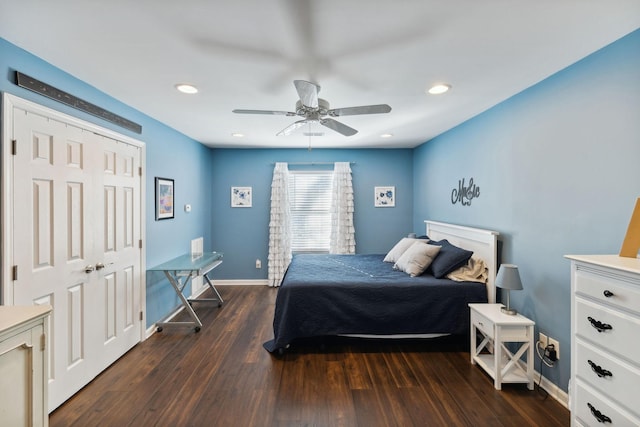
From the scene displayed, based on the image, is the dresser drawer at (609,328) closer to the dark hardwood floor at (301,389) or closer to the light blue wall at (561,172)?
the light blue wall at (561,172)

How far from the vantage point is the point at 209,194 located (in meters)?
5.14

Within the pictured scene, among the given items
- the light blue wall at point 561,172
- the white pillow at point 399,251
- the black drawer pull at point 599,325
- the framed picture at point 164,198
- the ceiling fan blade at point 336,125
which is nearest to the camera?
the black drawer pull at point 599,325

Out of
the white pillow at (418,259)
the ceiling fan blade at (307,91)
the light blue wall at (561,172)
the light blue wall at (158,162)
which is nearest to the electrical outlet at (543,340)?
the light blue wall at (561,172)

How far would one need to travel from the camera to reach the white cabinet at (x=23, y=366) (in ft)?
3.66

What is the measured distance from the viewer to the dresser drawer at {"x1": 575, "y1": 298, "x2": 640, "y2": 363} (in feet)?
4.25

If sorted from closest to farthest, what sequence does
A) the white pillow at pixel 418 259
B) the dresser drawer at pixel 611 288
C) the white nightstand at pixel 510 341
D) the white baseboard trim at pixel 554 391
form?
the dresser drawer at pixel 611 288
the white baseboard trim at pixel 554 391
the white nightstand at pixel 510 341
the white pillow at pixel 418 259

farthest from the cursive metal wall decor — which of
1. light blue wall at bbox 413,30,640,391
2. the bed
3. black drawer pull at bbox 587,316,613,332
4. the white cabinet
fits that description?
the white cabinet

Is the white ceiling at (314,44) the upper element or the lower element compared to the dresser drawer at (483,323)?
upper

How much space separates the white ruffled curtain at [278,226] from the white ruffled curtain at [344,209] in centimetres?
93

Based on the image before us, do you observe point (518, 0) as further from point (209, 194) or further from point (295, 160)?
point (209, 194)

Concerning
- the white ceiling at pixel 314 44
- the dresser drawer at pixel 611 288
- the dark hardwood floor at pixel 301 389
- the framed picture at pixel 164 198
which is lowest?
the dark hardwood floor at pixel 301 389

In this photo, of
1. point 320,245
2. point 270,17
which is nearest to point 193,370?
point 270,17

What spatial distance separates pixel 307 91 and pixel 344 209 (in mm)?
3252

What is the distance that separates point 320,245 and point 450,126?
2.90 meters
